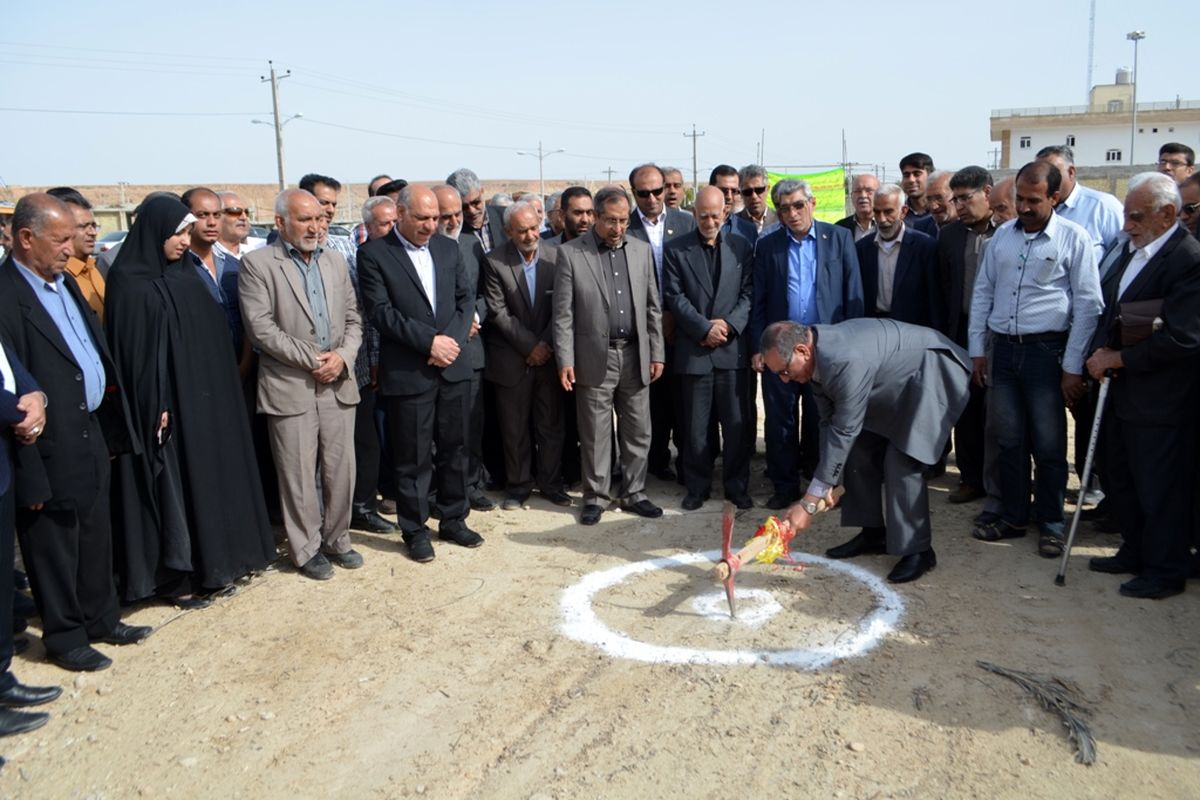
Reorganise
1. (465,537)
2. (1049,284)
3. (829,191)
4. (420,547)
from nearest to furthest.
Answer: (1049,284) → (420,547) → (465,537) → (829,191)

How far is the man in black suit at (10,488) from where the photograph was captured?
11.8ft

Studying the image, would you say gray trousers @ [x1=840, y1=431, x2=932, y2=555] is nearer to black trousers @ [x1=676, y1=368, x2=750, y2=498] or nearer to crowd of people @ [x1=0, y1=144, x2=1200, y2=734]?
crowd of people @ [x1=0, y1=144, x2=1200, y2=734]

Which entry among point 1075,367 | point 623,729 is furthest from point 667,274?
point 623,729

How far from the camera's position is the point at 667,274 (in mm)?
6129

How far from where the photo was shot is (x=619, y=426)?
6191mm

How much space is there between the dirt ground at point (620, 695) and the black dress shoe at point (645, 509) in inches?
37.1

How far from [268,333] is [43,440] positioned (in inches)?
49.3

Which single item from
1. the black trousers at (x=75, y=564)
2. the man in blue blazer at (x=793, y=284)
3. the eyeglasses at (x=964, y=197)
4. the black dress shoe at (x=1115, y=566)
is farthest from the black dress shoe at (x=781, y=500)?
the black trousers at (x=75, y=564)

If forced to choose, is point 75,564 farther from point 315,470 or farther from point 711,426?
point 711,426

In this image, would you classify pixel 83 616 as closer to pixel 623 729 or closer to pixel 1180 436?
pixel 623 729

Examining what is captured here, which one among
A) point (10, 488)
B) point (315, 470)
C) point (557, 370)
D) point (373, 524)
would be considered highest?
point (557, 370)

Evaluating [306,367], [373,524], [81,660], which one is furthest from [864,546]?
[81,660]

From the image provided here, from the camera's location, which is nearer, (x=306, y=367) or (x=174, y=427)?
(x=174, y=427)

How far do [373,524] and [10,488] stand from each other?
2517mm
